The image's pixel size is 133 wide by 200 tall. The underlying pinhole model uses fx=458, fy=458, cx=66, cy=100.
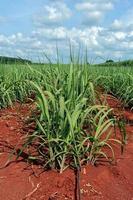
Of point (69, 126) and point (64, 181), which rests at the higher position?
point (69, 126)

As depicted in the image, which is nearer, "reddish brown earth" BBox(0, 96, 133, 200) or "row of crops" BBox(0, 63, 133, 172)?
"reddish brown earth" BBox(0, 96, 133, 200)

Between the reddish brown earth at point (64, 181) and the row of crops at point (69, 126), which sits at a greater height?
the row of crops at point (69, 126)

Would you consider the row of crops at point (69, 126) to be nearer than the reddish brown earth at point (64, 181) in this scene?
No

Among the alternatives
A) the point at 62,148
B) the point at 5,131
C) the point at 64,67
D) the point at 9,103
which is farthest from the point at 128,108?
the point at 62,148

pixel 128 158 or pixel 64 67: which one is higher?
pixel 64 67

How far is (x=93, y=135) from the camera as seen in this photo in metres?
4.00

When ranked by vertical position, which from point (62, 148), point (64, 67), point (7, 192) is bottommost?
point (7, 192)

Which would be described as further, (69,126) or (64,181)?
(69,126)

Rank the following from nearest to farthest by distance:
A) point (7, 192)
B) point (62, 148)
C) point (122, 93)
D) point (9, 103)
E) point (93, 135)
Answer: point (7, 192), point (62, 148), point (93, 135), point (9, 103), point (122, 93)

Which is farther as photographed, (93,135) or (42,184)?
(93,135)

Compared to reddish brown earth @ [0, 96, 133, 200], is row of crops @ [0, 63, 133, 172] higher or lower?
higher

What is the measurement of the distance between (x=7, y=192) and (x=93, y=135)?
3.14 ft

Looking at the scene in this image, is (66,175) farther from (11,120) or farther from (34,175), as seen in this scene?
(11,120)

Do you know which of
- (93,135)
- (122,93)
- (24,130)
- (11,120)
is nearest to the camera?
(93,135)
